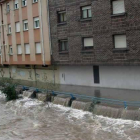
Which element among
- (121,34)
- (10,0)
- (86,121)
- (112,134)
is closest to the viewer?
(112,134)

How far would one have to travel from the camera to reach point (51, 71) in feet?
76.3

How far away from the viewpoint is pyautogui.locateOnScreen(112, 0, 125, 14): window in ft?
54.2

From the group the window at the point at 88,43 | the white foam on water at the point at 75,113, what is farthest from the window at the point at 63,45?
the white foam on water at the point at 75,113

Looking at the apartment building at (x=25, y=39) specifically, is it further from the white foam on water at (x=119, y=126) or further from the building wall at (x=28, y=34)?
the white foam on water at (x=119, y=126)

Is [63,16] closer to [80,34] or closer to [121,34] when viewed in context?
[80,34]

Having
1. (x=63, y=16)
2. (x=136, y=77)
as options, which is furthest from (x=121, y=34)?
(x=63, y=16)

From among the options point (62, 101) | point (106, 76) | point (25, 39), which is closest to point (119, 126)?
point (62, 101)

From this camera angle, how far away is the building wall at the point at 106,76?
17062 mm

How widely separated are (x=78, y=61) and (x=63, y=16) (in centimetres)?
383

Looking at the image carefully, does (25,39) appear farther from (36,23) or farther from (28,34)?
(36,23)

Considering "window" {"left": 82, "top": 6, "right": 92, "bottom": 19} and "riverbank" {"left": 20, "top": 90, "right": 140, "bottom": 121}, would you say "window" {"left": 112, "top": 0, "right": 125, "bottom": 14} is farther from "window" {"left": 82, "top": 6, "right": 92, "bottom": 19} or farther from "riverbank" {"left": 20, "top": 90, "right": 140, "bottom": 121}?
"riverbank" {"left": 20, "top": 90, "right": 140, "bottom": 121}

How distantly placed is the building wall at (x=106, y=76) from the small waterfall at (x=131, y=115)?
474 cm

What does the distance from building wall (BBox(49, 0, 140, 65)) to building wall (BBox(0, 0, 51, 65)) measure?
952 millimetres

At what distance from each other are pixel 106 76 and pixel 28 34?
9067mm
